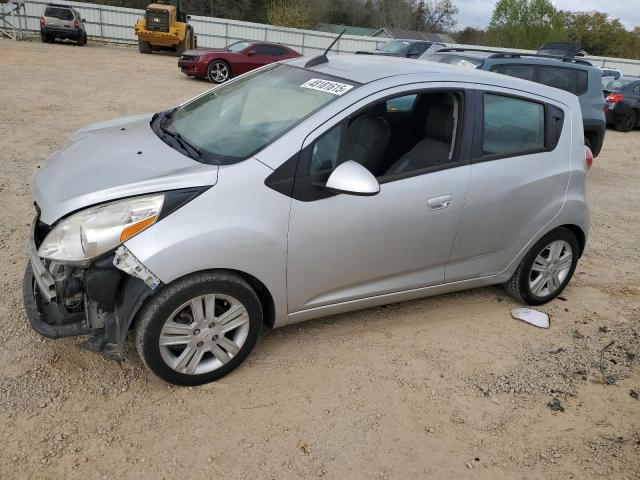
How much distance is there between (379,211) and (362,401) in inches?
42.2

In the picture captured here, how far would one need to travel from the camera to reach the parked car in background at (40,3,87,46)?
23172 millimetres

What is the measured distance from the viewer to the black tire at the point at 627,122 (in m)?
14.8

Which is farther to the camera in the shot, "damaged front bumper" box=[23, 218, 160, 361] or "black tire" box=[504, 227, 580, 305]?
"black tire" box=[504, 227, 580, 305]

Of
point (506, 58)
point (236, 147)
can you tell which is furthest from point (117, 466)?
point (506, 58)

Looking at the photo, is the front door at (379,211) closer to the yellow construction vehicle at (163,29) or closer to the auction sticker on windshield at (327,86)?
the auction sticker on windshield at (327,86)

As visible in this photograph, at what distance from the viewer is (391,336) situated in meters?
3.62

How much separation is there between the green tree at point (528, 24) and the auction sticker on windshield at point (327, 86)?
195 feet

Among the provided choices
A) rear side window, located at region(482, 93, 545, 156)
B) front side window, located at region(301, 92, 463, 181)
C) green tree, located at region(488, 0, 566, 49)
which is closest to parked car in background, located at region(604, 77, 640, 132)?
rear side window, located at region(482, 93, 545, 156)

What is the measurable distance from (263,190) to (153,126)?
1.33 metres

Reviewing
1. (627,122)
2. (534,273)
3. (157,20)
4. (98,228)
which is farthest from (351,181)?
(157,20)

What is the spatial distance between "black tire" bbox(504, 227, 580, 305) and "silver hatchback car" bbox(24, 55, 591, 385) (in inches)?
0.5

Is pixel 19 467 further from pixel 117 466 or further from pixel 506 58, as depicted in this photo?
pixel 506 58

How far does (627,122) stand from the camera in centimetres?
1486

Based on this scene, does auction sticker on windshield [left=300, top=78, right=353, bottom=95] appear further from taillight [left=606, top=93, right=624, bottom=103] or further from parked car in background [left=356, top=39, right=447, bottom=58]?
taillight [left=606, top=93, right=624, bottom=103]
